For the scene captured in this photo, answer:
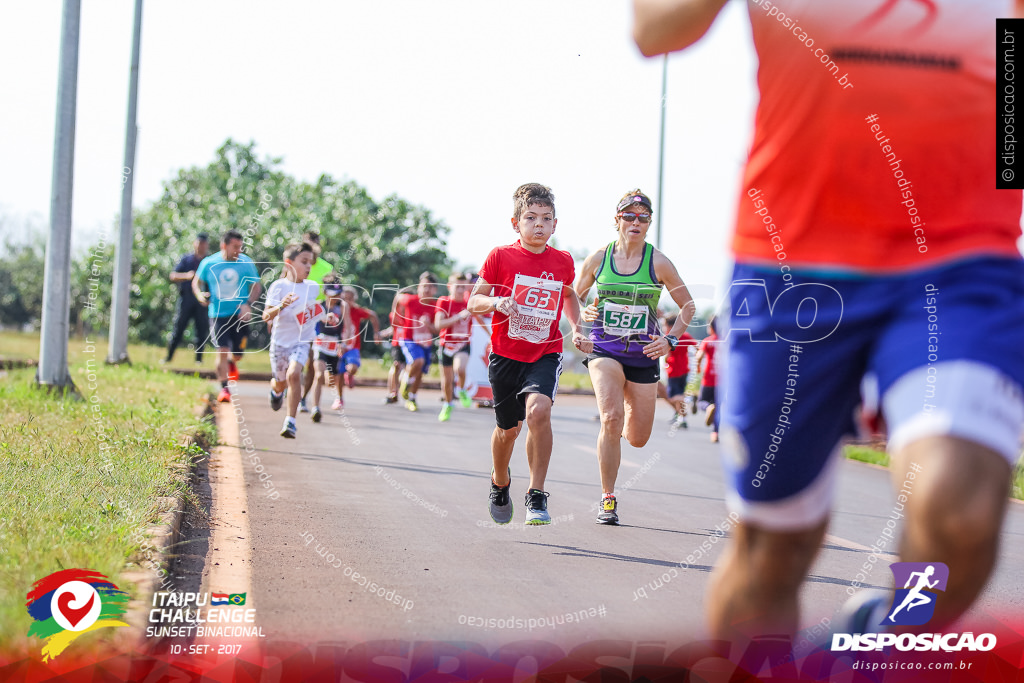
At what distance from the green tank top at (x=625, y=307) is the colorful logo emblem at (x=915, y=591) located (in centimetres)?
410

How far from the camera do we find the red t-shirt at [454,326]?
42.5 feet

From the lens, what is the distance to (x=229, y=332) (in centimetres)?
1134

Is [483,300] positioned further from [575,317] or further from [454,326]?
[454,326]

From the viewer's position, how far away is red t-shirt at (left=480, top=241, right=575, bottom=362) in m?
5.55

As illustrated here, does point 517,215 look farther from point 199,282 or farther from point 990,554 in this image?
point 199,282

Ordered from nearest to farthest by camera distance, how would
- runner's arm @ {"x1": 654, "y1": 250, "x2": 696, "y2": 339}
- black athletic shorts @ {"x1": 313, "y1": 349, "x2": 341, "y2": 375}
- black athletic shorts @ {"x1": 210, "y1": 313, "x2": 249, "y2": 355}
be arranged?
1. runner's arm @ {"x1": 654, "y1": 250, "x2": 696, "y2": 339}
2. black athletic shorts @ {"x1": 210, "y1": 313, "x2": 249, "y2": 355}
3. black athletic shorts @ {"x1": 313, "y1": 349, "x2": 341, "y2": 375}

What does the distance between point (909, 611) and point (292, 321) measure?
8.38 metres

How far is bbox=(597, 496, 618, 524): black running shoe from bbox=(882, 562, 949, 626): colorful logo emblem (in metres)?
4.27

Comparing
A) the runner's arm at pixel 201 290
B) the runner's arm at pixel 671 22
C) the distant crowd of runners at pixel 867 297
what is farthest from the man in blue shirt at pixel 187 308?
the distant crowd of runners at pixel 867 297

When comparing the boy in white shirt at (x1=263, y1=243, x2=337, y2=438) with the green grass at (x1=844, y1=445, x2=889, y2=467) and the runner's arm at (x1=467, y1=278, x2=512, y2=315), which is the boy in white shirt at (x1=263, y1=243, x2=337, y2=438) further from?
the green grass at (x1=844, y1=445, x2=889, y2=467)

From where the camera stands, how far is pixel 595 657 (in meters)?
3.11

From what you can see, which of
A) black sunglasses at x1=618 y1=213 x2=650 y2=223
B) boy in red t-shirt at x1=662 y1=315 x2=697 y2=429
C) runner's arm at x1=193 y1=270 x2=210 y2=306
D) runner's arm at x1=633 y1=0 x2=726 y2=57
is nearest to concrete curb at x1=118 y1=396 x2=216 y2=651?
runner's arm at x1=633 y1=0 x2=726 y2=57

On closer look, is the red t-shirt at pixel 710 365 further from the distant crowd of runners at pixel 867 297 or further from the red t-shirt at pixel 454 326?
the distant crowd of runners at pixel 867 297

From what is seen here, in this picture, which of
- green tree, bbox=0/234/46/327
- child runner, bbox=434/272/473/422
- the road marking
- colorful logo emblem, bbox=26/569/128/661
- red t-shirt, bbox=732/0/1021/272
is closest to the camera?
red t-shirt, bbox=732/0/1021/272
